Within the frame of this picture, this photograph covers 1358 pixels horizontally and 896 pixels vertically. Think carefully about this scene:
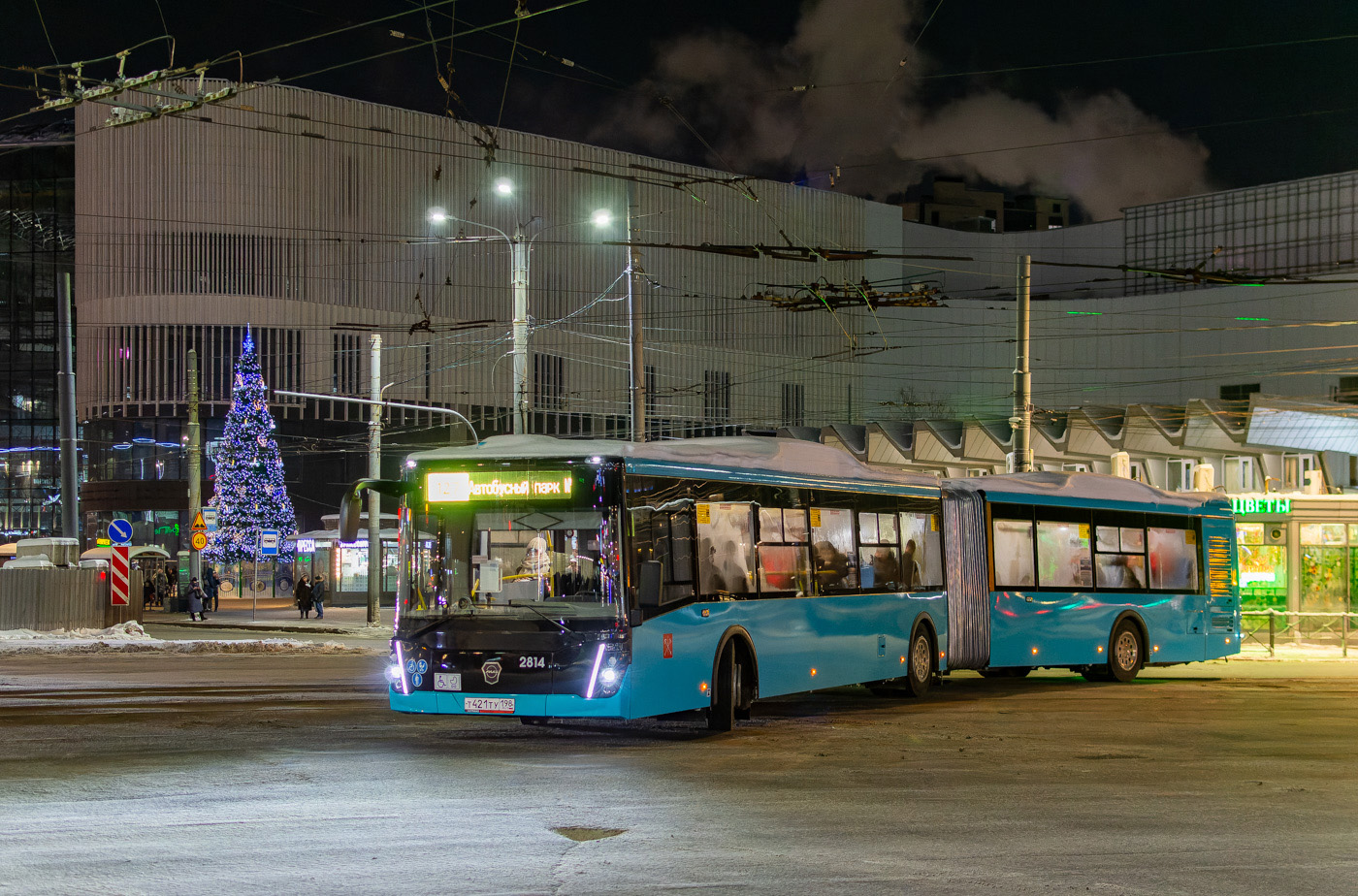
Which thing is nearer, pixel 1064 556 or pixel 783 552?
pixel 783 552

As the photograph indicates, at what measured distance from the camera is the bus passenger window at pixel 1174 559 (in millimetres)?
20844

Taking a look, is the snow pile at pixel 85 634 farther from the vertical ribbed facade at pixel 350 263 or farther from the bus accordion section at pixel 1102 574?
the vertical ribbed facade at pixel 350 263

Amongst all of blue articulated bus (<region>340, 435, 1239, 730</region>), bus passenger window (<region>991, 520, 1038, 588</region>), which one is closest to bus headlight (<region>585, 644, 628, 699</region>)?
blue articulated bus (<region>340, 435, 1239, 730</region>)

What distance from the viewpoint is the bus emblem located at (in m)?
12.2

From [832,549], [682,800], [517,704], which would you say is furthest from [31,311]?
[682,800]

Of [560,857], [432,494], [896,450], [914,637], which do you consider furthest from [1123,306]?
[560,857]

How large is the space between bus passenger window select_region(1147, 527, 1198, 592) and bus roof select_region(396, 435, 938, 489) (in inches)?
228

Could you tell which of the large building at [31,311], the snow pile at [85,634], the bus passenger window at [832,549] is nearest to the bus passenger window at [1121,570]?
the bus passenger window at [832,549]

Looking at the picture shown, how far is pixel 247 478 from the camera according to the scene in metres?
55.2

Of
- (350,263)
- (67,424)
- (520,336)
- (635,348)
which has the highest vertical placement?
(350,263)

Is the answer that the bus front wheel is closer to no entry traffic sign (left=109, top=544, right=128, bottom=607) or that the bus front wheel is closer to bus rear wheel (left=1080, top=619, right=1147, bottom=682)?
bus rear wheel (left=1080, top=619, right=1147, bottom=682)

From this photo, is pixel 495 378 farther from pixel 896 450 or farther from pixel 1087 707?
pixel 1087 707

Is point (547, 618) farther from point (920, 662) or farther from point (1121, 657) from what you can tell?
point (1121, 657)

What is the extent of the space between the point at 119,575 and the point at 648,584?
73.0 feet
